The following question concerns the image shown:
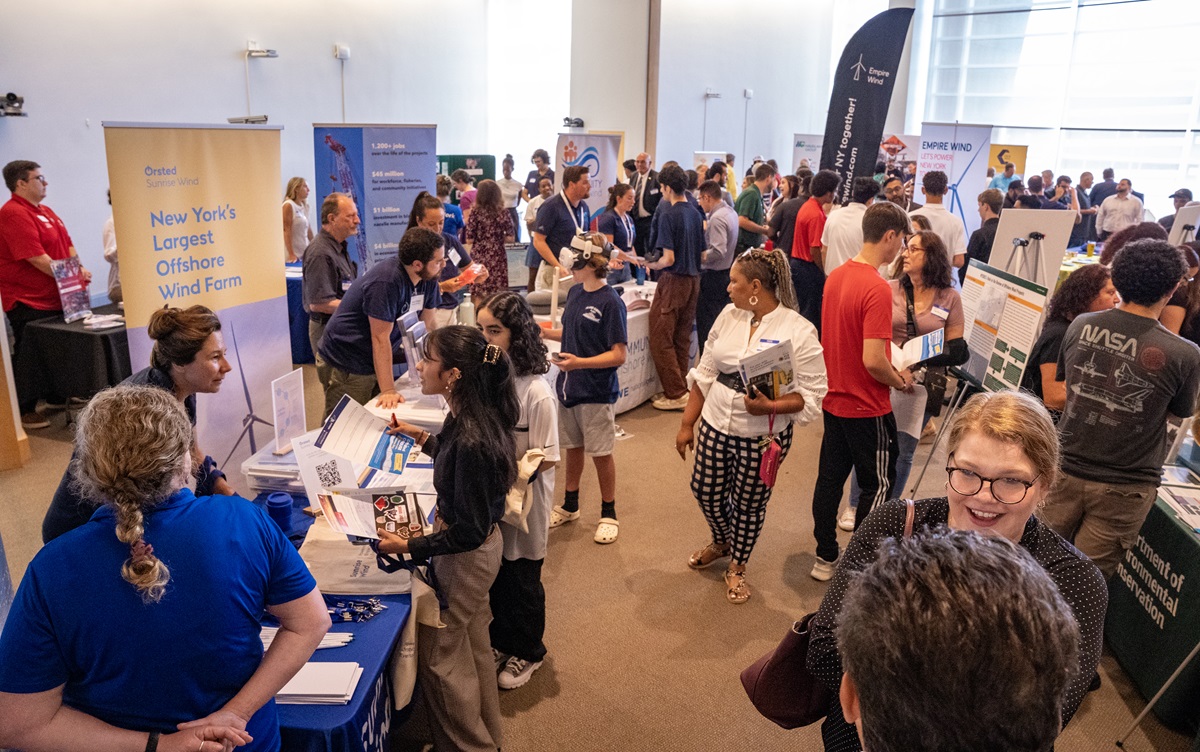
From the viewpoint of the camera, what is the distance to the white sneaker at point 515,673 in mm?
2934

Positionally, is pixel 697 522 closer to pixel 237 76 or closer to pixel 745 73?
pixel 237 76

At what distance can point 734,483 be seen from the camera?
3.38 meters

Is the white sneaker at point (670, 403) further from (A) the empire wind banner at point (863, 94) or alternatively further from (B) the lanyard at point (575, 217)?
(A) the empire wind banner at point (863, 94)

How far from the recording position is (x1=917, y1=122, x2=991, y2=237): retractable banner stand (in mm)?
9656

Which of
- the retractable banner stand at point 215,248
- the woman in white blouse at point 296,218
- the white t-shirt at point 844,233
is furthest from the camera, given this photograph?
the woman in white blouse at point 296,218

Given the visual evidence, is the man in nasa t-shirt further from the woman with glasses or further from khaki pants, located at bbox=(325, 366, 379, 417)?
khaki pants, located at bbox=(325, 366, 379, 417)

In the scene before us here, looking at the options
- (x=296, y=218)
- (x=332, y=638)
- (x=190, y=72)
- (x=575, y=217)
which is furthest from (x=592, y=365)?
(x=190, y=72)

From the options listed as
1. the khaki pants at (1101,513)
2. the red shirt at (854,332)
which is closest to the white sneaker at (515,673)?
the red shirt at (854,332)

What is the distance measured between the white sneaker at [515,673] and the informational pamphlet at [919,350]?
6.11 ft

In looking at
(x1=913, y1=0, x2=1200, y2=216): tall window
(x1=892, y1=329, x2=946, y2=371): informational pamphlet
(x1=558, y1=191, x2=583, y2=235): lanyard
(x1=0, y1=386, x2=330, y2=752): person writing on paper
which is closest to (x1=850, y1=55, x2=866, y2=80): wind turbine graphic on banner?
(x1=558, y1=191, x2=583, y2=235): lanyard

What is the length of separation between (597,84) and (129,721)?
12.7 meters

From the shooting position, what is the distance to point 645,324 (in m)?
5.82

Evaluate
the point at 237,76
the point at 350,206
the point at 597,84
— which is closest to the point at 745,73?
the point at 597,84

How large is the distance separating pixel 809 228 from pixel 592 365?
3070 mm
